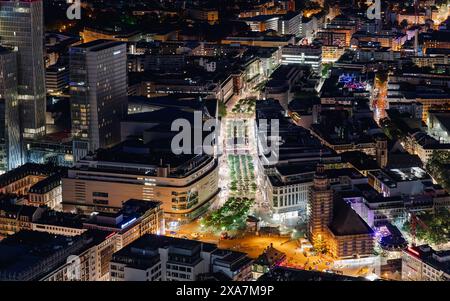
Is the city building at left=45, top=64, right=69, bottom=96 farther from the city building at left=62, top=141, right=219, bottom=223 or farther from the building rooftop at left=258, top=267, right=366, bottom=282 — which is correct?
the building rooftop at left=258, top=267, right=366, bottom=282

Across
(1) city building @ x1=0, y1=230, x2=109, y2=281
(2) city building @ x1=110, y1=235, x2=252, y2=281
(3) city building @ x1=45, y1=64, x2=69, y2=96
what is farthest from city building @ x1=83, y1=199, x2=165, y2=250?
(3) city building @ x1=45, y1=64, x2=69, y2=96

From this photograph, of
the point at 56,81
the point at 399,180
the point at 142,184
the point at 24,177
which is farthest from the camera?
the point at 56,81

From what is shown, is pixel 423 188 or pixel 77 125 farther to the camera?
pixel 77 125

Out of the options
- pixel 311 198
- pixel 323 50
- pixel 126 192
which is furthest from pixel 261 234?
pixel 323 50

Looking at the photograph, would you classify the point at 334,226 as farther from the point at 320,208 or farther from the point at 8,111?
the point at 8,111

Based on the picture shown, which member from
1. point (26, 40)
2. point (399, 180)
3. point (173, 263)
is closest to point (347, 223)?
point (399, 180)

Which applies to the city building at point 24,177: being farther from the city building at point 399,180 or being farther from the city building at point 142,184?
the city building at point 399,180

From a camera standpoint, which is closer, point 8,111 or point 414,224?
Result: point 414,224
